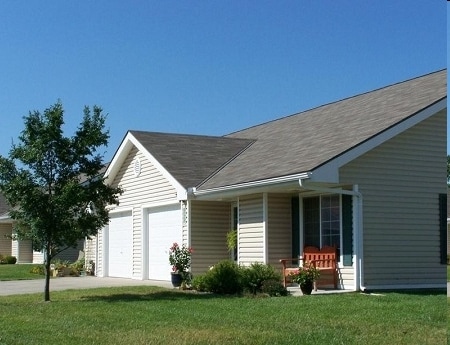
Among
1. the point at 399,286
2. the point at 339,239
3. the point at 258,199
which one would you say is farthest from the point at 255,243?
the point at 399,286

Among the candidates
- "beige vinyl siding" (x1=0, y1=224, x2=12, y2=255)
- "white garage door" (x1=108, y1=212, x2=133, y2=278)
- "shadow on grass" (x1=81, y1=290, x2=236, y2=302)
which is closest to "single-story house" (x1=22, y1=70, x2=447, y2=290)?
"white garage door" (x1=108, y1=212, x2=133, y2=278)

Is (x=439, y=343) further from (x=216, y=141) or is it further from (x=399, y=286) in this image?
(x=216, y=141)

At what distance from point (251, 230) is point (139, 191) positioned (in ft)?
20.2

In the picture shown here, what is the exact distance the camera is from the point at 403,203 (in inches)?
707

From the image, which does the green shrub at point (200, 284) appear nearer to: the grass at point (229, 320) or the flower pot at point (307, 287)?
the grass at point (229, 320)

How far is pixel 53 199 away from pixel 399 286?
27.5ft

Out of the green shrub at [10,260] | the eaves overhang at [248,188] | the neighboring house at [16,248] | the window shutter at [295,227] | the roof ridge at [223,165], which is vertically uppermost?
the roof ridge at [223,165]

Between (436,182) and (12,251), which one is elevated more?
(436,182)

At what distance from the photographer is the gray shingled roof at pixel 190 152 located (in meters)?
22.1

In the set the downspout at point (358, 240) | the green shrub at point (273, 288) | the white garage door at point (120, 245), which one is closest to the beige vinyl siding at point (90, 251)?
the white garage door at point (120, 245)

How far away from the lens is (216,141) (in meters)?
25.4

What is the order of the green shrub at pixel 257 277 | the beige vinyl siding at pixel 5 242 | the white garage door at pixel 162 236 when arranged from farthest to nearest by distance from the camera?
1. the beige vinyl siding at pixel 5 242
2. the white garage door at pixel 162 236
3. the green shrub at pixel 257 277

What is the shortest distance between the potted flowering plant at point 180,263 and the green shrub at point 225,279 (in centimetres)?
215

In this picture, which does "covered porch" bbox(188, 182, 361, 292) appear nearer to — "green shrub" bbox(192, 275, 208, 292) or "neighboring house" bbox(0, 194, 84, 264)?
"green shrub" bbox(192, 275, 208, 292)
